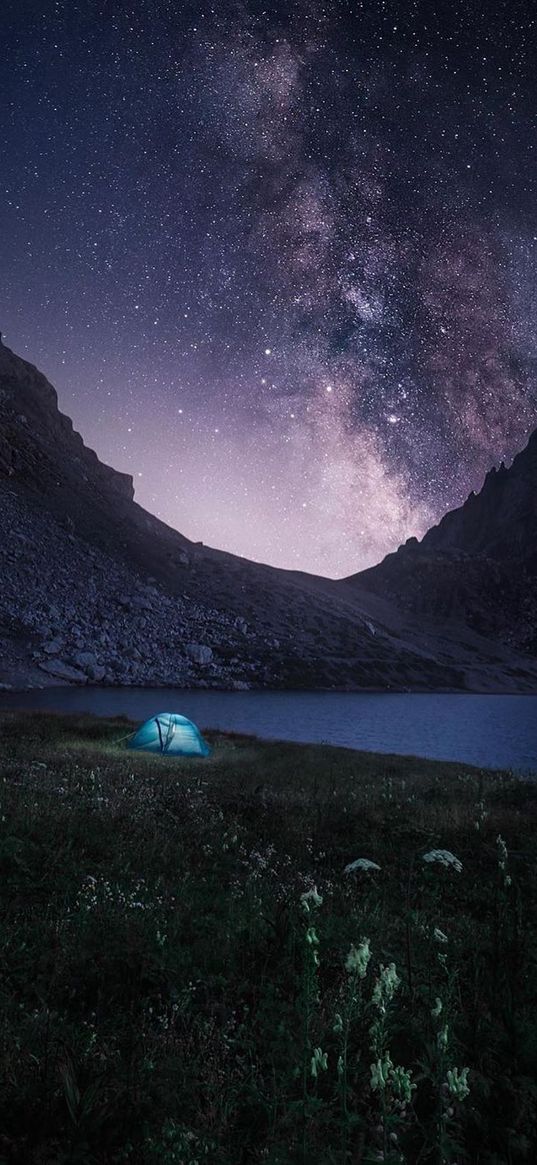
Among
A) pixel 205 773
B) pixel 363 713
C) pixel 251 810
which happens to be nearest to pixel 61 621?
pixel 363 713

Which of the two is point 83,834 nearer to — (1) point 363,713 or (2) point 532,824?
(2) point 532,824

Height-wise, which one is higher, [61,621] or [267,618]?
[267,618]

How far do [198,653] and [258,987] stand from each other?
305ft

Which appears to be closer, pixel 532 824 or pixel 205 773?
pixel 532 824

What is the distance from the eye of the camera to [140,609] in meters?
107

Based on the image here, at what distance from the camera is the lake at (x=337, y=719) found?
152 ft

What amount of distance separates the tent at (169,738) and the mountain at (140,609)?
4907 cm

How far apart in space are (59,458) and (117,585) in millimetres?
60848

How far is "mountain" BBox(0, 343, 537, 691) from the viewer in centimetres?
8500

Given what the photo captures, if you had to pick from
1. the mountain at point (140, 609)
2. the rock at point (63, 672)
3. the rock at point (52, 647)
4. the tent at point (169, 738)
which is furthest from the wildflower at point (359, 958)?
the rock at point (52, 647)

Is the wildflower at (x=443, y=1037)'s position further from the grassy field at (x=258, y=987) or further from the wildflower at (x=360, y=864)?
the wildflower at (x=360, y=864)

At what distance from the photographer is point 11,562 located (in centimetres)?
9694

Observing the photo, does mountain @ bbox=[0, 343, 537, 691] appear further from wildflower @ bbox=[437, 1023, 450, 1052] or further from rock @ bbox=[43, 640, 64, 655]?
wildflower @ bbox=[437, 1023, 450, 1052]

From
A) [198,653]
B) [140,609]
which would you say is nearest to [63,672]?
[198,653]
